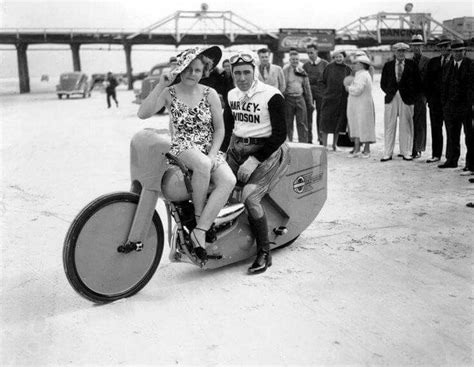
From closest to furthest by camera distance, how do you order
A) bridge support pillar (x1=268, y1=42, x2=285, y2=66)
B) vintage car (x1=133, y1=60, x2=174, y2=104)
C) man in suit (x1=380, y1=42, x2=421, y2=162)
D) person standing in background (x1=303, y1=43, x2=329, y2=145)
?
1. man in suit (x1=380, y1=42, x2=421, y2=162)
2. person standing in background (x1=303, y1=43, x2=329, y2=145)
3. vintage car (x1=133, y1=60, x2=174, y2=104)
4. bridge support pillar (x1=268, y1=42, x2=285, y2=66)

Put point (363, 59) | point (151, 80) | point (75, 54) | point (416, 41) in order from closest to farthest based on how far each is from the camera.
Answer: point (363, 59), point (416, 41), point (151, 80), point (75, 54)

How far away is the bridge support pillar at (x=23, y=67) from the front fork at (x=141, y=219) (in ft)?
143

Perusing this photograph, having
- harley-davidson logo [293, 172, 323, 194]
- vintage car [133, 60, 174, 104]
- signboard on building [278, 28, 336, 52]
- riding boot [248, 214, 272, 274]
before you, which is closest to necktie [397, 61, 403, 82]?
harley-davidson logo [293, 172, 323, 194]

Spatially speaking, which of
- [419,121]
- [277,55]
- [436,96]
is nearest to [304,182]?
[436,96]

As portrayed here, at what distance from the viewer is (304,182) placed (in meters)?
4.62

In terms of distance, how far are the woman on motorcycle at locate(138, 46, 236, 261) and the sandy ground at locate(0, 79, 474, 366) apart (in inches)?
→ 21.8

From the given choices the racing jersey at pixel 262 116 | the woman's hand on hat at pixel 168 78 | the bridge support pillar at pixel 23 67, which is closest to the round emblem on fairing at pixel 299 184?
the racing jersey at pixel 262 116

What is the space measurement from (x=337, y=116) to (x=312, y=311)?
7.25m

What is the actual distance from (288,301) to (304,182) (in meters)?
1.39

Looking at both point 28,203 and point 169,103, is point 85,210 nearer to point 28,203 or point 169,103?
point 169,103

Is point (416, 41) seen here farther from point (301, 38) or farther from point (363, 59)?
point (301, 38)

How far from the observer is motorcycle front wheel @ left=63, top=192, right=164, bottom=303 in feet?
10.9

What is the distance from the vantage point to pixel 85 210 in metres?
3.33

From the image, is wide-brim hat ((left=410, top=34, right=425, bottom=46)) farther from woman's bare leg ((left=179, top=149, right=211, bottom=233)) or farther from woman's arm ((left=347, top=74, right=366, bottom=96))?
woman's bare leg ((left=179, top=149, right=211, bottom=233))
